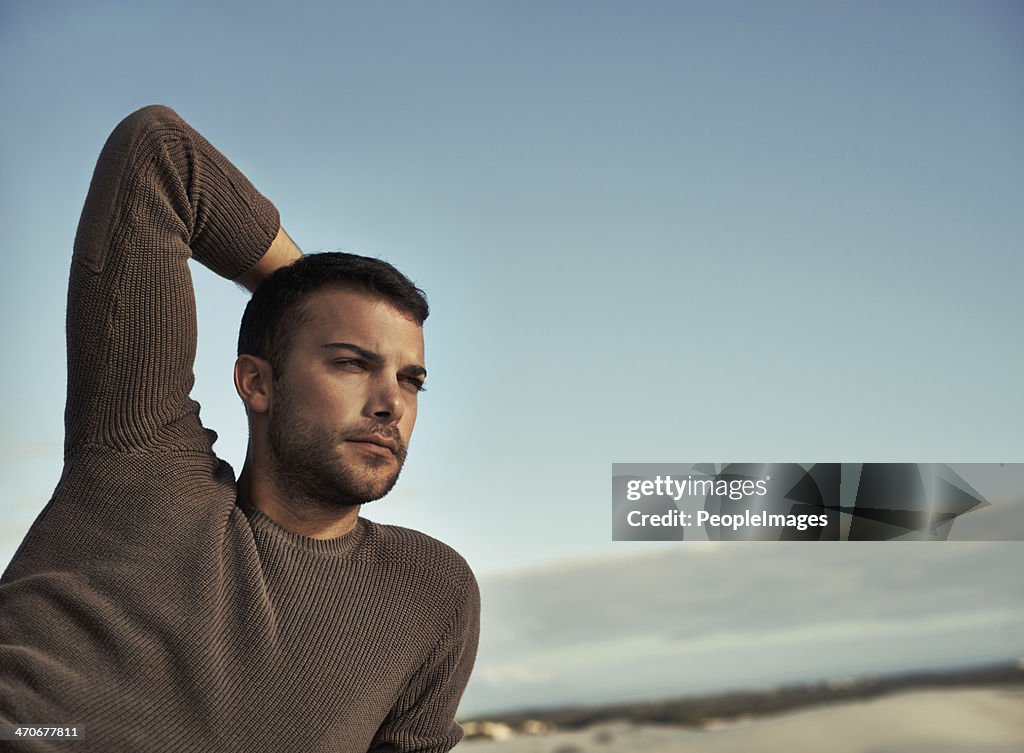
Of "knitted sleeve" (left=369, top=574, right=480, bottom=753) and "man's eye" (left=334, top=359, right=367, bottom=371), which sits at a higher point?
"man's eye" (left=334, top=359, right=367, bottom=371)

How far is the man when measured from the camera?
126cm

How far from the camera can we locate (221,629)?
1.34 metres

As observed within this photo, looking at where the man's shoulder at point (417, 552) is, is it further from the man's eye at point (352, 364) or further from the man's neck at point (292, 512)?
the man's eye at point (352, 364)

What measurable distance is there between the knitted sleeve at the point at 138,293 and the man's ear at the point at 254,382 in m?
0.10

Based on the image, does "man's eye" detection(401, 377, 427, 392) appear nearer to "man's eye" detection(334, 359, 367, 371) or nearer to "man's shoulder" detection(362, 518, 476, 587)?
"man's eye" detection(334, 359, 367, 371)

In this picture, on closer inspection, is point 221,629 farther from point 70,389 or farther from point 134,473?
point 70,389

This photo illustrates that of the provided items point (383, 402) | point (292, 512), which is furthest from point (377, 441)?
point (292, 512)

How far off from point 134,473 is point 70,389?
157 millimetres

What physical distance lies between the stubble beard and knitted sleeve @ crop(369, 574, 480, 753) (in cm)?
29

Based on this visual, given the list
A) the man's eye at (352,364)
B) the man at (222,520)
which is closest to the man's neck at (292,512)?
the man at (222,520)

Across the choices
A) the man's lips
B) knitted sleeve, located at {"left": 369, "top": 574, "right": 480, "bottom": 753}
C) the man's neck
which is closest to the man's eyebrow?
the man's lips

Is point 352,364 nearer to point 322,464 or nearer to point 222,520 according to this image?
point 322,464

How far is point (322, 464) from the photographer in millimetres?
1455

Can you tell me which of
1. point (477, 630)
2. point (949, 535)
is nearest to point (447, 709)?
point (477, 630)
